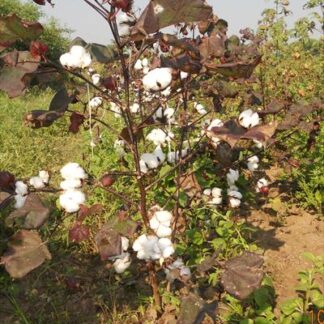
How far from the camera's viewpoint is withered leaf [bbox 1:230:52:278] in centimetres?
118

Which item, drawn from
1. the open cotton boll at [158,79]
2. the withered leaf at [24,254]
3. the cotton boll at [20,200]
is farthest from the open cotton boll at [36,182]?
the open cotton boll at [158,79]

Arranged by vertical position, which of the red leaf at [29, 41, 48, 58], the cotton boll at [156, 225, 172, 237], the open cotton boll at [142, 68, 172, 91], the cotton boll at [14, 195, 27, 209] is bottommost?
the cotton boll at [156, 225, 172, 237]

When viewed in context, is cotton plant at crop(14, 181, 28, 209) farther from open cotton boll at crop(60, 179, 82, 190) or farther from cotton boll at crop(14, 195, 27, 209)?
open cotton boll at crop(60, 179, 82, 190)

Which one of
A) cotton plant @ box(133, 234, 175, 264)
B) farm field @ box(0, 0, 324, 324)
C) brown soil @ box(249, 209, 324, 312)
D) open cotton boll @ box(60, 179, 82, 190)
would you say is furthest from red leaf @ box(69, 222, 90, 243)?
brown soil @ box(249, 209, 324, 312)

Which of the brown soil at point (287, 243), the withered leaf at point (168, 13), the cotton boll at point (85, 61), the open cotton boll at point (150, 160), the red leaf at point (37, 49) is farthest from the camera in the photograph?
the brown soil at point (287, 243)

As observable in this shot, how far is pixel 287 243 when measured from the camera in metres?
2.45

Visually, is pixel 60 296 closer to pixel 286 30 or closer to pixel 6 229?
pixel 6 229

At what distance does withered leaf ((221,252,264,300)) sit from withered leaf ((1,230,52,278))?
538mm

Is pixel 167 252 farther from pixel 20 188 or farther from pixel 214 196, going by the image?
pixel 214 196

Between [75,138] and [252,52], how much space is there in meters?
3.21

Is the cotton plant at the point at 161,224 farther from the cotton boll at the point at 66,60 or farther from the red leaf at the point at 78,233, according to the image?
the cotton boll at the point at 66,60

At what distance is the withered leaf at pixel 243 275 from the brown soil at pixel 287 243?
0.78 m

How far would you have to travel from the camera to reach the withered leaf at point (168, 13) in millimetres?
967

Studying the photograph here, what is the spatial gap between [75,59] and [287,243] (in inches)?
69.4
